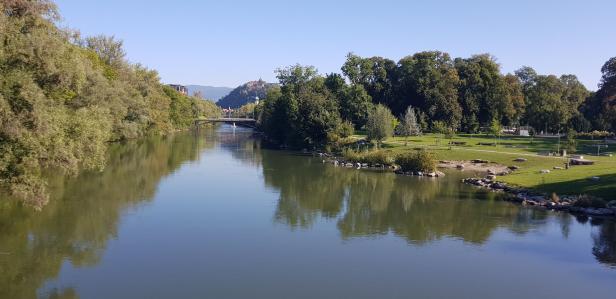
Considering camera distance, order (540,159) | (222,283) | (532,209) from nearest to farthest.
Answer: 1. (222,283)
2. (532,209)
3. (540,159)

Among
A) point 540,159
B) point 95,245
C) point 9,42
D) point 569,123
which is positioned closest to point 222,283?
point 95,245

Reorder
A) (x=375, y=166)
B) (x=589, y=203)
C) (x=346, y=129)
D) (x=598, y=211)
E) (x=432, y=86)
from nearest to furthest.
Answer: (x=598, y=211), (x=589, y=203), (x=375, y=166), (x=346, y=129), (x=432, y=86)

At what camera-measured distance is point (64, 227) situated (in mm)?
29453

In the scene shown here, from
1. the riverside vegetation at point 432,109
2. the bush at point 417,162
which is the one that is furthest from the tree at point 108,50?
the bush at point 417,162

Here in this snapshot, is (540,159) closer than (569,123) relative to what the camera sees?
Yes

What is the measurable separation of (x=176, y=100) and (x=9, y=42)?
110 meters

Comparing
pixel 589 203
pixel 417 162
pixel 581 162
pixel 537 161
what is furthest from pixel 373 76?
pixel 589 203

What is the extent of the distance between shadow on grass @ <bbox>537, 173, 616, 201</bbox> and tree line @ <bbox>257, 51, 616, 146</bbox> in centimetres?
4086

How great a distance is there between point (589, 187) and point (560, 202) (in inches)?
140

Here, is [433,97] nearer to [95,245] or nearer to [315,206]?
[315,206]

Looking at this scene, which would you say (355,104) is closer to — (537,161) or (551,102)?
(551,102)

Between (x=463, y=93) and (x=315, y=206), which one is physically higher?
(x=463, y=93)

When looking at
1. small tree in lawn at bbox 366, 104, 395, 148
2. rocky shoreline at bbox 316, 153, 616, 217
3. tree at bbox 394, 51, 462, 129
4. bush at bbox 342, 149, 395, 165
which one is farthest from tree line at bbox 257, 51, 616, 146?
rocky shoreline at bbox 316, 153, 616, 217

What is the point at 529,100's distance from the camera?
4168 inches
